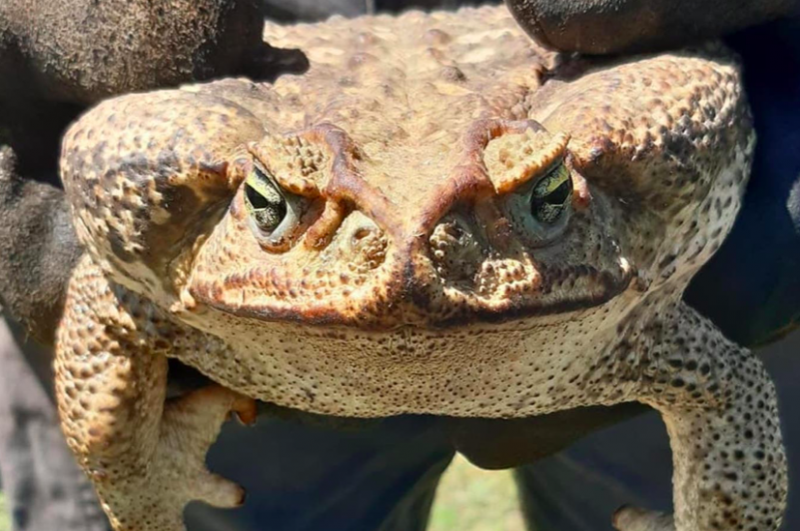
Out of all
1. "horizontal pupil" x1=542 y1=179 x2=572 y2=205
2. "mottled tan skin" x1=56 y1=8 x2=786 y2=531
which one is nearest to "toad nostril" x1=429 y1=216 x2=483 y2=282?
"mottled tan skin" x1=56 y1=8 x2=786 y2=531

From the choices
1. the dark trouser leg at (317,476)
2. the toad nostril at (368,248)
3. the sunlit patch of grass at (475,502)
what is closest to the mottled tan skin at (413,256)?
the toad nostril at (368,248)

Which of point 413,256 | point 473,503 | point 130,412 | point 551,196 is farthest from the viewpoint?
point 473,503

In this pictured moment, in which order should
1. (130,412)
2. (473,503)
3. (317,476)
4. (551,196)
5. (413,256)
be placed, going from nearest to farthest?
(413,256), (551,196), (130,412), (317,476), (473,503)

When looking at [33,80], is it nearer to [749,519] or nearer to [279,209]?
[279,209]

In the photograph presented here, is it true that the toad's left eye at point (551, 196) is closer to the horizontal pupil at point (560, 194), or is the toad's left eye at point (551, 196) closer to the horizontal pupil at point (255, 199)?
the horizontal pupil at point (560, 194)

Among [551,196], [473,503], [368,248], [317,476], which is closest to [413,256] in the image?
[368,248]

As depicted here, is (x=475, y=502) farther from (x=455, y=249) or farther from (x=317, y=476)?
(x=455, y=249)

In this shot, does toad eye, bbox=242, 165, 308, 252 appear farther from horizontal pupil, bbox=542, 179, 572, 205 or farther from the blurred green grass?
the blurred green grass
